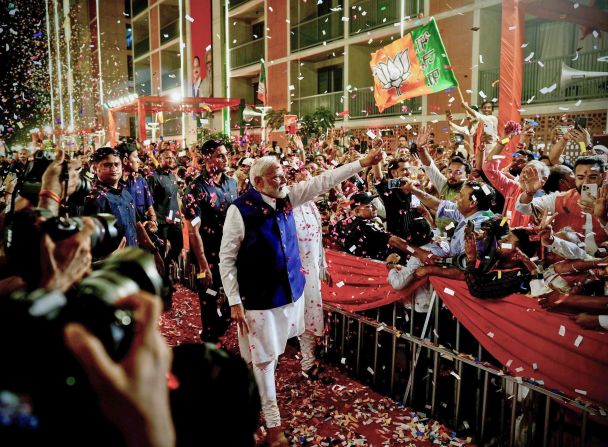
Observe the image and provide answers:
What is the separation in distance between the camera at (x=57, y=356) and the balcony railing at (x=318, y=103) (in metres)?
18.7

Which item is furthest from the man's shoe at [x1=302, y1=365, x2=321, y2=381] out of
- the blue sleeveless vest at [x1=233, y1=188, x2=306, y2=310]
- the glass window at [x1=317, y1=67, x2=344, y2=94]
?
the glass window at [x1=317, y1=67, x2=344, y2=94]

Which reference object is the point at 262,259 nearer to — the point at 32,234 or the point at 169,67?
the point at 32,234

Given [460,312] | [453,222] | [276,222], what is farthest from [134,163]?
[460,312]

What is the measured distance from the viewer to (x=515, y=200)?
18.0 feet

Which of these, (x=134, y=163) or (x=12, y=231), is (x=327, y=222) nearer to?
(x=134, y=163)

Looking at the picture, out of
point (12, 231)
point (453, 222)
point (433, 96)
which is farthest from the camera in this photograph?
point (433, 96)

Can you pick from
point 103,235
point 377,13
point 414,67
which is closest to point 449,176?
point 414,67

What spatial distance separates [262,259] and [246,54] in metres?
23.6

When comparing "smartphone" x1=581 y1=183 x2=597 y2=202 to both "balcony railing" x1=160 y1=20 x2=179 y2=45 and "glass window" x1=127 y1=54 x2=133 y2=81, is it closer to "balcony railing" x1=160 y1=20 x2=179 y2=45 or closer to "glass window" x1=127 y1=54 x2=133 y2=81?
"balcony railing" x1=160 y1=20 x2=179 y2=45

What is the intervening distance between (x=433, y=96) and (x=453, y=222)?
1180 cm

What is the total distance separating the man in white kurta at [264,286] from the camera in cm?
343

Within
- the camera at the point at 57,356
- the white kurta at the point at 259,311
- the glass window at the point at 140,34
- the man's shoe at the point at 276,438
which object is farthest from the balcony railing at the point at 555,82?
the glass window at the point at 140,34

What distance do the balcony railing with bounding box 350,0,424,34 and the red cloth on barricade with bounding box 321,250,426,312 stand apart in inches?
507

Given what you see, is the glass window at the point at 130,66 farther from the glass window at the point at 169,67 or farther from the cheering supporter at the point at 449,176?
the cheering supporter at the point at 449,176
